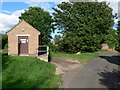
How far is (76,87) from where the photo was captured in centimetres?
737

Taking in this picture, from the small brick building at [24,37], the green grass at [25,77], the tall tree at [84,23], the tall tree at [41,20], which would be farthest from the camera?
the tall tree at [41,20]

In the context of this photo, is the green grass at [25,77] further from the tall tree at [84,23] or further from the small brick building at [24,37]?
the tall tree at [84,23]

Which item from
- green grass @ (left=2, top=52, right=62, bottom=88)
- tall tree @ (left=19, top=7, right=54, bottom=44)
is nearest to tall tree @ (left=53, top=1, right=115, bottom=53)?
tall tree @ (left=19, top=7, right=54, bottom=44)

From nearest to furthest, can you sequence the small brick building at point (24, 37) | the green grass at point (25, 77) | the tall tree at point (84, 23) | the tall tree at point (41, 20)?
the green grass at point (25, 77)
the small brick building at point (24, 37)
the tall tree at point (84, 23)
the tall tree at point (41, 20)

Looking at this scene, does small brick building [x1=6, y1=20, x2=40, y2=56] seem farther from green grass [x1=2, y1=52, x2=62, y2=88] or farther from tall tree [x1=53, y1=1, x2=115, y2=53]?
tall tree [x1=53, y1=1, x2=115, y2=53]

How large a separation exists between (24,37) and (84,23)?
11.7 metres

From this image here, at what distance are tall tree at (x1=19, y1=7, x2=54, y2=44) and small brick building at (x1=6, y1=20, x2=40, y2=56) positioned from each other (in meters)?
11.0

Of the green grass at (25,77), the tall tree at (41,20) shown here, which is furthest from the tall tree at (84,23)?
the green grass at (25,77)

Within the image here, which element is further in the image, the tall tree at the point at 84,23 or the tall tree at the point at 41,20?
the tall tree at the point at 41,20

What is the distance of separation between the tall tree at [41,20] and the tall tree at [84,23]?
136 inches

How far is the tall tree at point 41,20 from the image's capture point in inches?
1136

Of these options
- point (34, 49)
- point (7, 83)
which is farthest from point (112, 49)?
point (7, 83)

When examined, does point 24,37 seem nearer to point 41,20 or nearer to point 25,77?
point 25,77

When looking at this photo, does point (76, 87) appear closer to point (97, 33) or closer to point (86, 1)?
point (97, 33)
